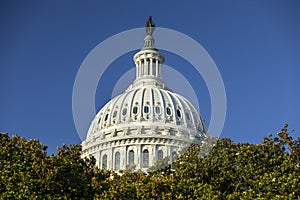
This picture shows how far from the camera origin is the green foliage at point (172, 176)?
31.8 meters

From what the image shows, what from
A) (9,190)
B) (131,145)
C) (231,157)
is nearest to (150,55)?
(131,145)

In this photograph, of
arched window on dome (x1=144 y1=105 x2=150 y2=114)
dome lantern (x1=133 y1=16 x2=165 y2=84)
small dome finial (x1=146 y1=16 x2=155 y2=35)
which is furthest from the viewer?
small dome finial (x1=146 y1=16 x2=155 y2=35)

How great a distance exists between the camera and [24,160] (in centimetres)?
3434

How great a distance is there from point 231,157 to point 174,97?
68.8 metres

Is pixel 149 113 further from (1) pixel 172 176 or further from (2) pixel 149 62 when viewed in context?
(1) pixel 172 176

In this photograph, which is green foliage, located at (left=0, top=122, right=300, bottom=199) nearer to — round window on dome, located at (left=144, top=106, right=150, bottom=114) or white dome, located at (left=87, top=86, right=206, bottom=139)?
white dome, located at (left=87, top=86, right=206, bottom=139)

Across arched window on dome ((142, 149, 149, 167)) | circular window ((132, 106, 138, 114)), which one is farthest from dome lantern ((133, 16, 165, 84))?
arched window on dome ((142, 149, 149, 167))

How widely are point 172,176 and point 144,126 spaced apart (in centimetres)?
6149

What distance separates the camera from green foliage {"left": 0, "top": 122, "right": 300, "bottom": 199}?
31772 millimetres

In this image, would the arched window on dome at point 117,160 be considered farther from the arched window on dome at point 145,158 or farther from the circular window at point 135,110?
the circular window at point 135,110

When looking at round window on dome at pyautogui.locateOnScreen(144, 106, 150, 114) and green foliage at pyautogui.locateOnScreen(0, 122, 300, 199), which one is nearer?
green foliage at pyautogui.locateOnScreen(0, 122, 300, 199)

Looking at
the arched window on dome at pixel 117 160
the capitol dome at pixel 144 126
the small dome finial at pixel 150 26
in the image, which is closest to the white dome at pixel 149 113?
the capitol dome at pixel 144 126

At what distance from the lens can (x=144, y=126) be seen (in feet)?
322

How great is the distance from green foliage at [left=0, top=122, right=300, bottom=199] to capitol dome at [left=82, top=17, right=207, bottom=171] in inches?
1941
